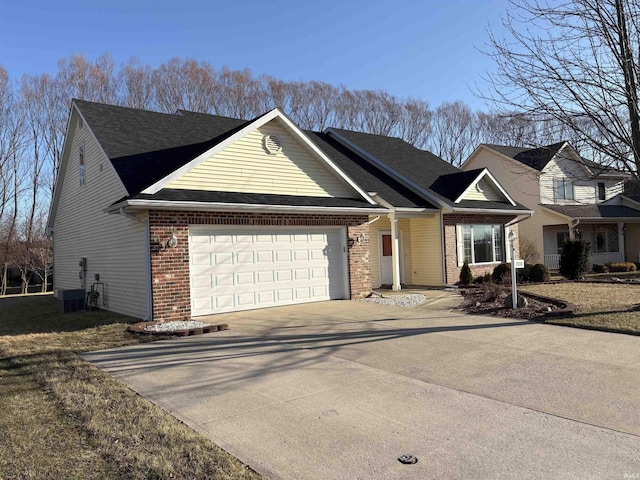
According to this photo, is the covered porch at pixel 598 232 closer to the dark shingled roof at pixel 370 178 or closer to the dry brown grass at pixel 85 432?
the dark shingled roof at pixel 370 178

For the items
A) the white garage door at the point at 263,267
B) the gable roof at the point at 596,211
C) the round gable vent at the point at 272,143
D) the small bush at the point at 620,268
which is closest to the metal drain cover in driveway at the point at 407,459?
the white garage door at the point at 263,267

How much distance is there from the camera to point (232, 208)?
11758mm

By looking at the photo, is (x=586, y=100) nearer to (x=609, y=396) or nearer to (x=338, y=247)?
(x=609, y=396)

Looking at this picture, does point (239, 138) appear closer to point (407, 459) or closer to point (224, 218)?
point (224, 218)

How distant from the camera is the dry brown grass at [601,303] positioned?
9289 millimetres

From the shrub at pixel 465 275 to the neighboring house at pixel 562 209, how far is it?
9517 mm

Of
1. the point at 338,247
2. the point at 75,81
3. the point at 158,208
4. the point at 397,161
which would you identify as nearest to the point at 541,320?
the point at 338,247

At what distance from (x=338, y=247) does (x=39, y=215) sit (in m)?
28.1

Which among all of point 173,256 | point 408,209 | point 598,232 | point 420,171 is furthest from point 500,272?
point 598,232

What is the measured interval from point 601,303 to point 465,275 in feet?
21.9

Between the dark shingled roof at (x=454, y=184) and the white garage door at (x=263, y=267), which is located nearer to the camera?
the white garage door at (x=263, y=267)

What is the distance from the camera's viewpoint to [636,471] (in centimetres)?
360

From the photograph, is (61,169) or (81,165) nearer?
(81,165)

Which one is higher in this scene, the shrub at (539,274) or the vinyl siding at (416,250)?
the vinyl siding at (416,250)
